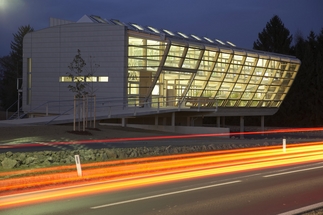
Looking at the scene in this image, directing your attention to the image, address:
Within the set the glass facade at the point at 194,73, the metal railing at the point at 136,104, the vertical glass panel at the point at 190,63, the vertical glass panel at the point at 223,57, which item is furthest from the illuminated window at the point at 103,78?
the vertical glass panel at the point at 223,57

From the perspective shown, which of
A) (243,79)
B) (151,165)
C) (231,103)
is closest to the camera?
(151,165)

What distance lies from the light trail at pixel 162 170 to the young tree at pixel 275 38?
186ft

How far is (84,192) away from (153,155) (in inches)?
360

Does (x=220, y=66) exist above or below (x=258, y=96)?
above

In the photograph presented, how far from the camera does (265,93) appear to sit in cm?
5397

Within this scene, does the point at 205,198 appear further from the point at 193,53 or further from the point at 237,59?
the point at 237,59

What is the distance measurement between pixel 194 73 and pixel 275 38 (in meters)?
38.0

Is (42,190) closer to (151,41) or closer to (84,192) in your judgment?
(84,192)

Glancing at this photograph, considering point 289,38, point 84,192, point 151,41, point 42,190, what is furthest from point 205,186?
point 289,38

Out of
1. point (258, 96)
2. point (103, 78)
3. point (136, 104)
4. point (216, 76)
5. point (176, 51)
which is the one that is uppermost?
point (176, 51)

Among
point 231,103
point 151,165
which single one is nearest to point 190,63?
point 231,103

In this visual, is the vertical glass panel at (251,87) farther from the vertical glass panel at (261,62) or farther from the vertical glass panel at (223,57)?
the vertical glass panel at (223,57)

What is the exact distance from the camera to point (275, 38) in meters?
78.3

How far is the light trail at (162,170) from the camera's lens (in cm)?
1210
